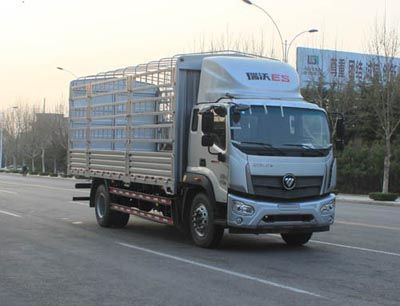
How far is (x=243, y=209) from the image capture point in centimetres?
1078

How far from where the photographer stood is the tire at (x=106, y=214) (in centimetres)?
1511

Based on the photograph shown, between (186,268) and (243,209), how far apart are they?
1721 mm

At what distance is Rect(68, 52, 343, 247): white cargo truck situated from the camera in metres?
10.9

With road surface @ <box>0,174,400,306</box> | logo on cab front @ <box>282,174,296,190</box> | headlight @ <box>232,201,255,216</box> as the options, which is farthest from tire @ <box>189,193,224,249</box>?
logo on cab front @ <box>282,174,296,190</box>

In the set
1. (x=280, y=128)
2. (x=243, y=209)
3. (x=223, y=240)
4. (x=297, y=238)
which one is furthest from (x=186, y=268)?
(x=297, y=238)

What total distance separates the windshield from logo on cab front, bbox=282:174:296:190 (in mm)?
447

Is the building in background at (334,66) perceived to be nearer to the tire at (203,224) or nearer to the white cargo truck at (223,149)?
the white cargo truck at (223,149)

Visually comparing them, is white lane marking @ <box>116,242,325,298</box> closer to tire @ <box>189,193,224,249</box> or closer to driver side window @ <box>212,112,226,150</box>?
tire @ <box>189,193,224,249</box>

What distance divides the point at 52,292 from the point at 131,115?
648 cm

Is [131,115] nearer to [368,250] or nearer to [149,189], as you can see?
[149,189]

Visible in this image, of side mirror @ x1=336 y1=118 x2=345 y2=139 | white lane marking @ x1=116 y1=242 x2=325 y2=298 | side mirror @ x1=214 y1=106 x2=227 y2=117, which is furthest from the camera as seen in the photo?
side mirror @ x1=336 y1=118 x2=345 y2=139

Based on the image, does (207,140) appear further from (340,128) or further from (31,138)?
(31,138)

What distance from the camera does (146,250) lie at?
1151cm

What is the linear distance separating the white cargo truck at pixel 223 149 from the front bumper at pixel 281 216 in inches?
0.7
